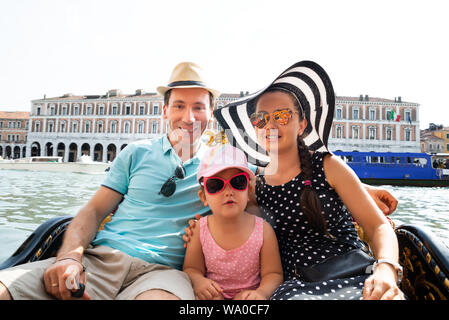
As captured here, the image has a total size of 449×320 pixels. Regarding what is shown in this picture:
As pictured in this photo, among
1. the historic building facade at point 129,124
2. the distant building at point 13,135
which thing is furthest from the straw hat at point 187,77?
the distant building at point 13,135

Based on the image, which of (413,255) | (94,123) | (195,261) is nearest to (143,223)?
(195,261)

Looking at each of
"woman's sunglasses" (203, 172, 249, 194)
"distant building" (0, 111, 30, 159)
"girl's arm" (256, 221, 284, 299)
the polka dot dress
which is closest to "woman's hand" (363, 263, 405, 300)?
the polka dot dress

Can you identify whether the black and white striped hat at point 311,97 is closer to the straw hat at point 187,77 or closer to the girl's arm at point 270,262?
the straw hat at point 187,77

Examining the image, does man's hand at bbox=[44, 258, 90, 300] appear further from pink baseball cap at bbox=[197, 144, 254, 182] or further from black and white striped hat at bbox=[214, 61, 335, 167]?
black and white striped hat at bbox=[214, 61, 335, 167]

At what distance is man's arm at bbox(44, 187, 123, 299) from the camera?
1.22m

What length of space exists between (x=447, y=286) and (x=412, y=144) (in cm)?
4255

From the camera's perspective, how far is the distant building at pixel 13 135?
158 feet

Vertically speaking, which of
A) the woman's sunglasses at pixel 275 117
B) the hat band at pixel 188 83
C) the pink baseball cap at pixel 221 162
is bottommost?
the pink baseball cap at pixel 221 162

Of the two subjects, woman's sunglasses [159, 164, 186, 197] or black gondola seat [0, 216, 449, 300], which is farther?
woman's sunglasses [159, 164, 186, 197]

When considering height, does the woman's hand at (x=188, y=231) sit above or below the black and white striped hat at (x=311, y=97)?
below

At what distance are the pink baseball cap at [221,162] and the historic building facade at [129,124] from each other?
36.3m

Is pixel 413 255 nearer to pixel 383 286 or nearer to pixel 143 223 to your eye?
pixel 383 286

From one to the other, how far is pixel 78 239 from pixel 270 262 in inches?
37.8

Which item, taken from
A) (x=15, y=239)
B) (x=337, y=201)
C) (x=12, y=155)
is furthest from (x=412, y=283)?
(x=12, y=155)
